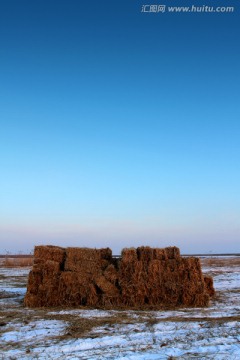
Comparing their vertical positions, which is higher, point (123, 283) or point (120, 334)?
point (123, 283)

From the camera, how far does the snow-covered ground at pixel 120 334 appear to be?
266 inches

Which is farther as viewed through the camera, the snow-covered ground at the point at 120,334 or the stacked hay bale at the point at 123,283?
the stacked hay bale at the point at 123,283

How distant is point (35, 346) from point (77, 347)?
2.69 ft

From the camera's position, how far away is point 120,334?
809cm

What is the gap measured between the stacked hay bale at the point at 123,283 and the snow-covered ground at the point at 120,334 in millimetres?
807

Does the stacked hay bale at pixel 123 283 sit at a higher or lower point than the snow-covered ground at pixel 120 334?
higher

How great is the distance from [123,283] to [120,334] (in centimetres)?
398

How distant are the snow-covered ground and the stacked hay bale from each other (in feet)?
2.65

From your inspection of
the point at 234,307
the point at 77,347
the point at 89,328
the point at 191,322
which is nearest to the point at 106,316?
the point at 89,328

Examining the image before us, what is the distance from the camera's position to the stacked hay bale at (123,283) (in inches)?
474

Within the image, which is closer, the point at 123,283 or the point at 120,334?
the point at 120,334

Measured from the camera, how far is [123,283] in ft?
39.6

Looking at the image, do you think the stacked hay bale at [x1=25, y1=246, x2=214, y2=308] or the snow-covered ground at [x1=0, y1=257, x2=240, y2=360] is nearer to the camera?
the snow-covered ground at [x1=0, y1=257, x2=240, y2=360]

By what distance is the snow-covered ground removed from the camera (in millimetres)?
6766
